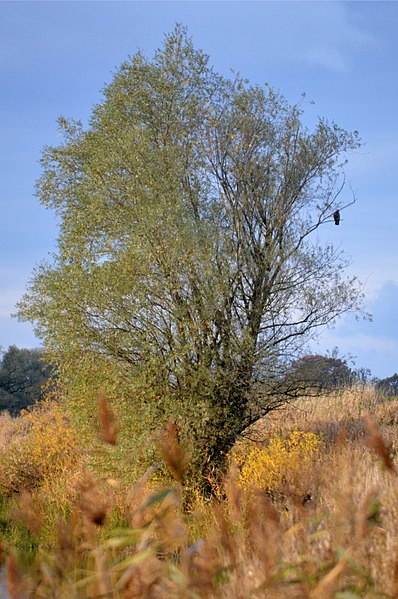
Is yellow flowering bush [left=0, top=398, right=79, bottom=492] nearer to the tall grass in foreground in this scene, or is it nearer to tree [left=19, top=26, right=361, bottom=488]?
tree [left=19, top=26, right=361, bottom=488]

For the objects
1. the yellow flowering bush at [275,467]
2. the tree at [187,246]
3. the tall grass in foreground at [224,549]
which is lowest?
the tall grass in foreground at [224,549]

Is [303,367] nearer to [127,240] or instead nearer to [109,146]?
[127,240]

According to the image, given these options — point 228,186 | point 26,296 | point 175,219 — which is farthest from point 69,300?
point 228,186

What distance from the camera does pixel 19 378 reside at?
3766 centimetres

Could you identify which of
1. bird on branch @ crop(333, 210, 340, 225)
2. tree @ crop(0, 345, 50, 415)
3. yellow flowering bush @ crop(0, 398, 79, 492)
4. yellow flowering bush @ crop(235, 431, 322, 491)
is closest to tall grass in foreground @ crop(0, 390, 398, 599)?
yellow flowering bush @ crop(235, 431, 322, 491)

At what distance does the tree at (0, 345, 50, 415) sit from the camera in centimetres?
3612

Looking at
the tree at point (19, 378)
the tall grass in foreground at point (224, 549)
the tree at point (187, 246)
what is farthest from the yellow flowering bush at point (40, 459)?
the tree at point (19, 378)

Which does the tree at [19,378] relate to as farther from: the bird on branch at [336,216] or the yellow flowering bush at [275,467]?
the yellow flowering bush at [275,467]

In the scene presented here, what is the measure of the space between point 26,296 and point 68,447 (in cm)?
440

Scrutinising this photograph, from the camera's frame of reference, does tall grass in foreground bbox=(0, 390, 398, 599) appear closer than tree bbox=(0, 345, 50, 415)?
Yes

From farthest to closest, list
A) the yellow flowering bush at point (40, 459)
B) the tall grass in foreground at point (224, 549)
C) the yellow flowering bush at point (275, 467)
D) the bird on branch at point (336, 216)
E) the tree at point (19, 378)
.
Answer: the tree at point (19, 378) < the yellow flowering bush at point (40, 459) < the bird on branch at point (336, 216) < the yellow flowering bush at point (275, 467) < the tall grass in foreground at point (224, 549)

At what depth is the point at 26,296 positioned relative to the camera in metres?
12.5

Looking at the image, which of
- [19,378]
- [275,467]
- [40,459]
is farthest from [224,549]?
[19,378]

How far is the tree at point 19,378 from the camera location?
36.1 metres
